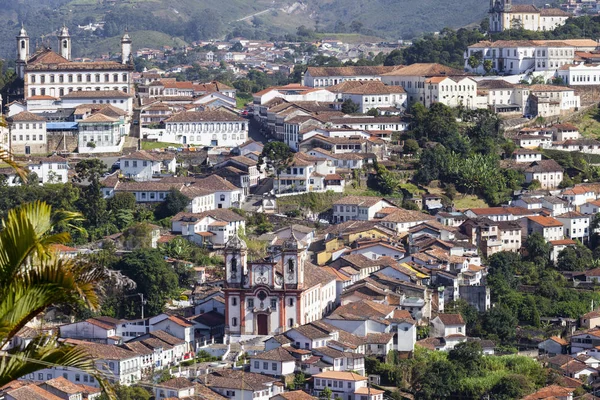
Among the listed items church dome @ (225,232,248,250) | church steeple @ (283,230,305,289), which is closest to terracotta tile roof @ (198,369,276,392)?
church steeple @ (283,230,305,289)

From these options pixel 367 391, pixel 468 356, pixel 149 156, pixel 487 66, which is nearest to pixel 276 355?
pixel 367 391

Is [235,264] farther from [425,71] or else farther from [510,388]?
[425,71]

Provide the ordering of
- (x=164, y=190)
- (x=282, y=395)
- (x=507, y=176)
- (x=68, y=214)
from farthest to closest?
(x=507, y=176) → (x=164, y=190) → (x=282, y=395) → (x=68, y=214)

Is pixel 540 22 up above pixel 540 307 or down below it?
above

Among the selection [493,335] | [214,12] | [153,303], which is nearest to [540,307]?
[493,335]

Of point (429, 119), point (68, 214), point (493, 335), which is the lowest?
point (493, 335)

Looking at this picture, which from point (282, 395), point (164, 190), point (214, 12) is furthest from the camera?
point (214, 12)

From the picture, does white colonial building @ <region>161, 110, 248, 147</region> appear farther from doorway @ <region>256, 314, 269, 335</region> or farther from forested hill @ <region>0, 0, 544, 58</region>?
forested hill @ <region>0, 0, 544, 58</region>

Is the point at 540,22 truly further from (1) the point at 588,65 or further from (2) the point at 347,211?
(2) the point at 347,211
